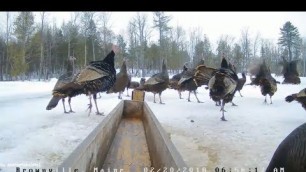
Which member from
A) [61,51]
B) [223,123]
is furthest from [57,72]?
[223,123]

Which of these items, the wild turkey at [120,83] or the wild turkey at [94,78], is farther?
the wild turkey at [120,83]

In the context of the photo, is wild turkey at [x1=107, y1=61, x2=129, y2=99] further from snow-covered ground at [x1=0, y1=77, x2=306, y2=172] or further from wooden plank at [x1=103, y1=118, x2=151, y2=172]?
wooden plank at [x1=103, y1=118, x2=151, y2=172]

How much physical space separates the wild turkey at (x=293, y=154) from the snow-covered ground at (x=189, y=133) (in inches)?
30.5

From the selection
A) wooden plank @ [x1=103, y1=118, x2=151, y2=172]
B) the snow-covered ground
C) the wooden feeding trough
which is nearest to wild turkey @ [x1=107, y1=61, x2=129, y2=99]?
the snow-covered ground

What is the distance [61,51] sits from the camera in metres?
13.0

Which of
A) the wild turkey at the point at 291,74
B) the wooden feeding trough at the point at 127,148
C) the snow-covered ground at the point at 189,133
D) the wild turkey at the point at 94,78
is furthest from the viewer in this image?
the wild turkey at the point at 291,74

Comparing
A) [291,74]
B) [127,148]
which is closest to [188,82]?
[291,74]

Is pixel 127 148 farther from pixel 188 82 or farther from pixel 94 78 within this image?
pixel 188 82

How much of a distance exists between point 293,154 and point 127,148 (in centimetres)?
112

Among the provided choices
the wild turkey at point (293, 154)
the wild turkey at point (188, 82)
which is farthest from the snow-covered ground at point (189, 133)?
the wild turkey at point (188, 82)

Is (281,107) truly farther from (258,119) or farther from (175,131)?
(175,131)

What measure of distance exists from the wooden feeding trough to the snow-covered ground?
30cm

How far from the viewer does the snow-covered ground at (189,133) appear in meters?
1.91

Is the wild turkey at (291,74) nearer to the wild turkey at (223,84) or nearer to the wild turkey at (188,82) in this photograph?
the wild turkey at (188,82)
